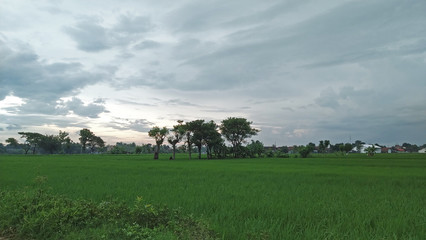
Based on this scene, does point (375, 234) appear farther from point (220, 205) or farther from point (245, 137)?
point (245, 137)

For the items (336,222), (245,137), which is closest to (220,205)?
(336,222)

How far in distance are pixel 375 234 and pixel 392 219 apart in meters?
A: 1.31

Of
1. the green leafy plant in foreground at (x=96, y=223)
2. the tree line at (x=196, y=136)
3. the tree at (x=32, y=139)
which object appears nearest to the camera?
the green leafy plant in foreground at (x=96, y=223)

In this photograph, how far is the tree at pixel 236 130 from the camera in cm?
6228

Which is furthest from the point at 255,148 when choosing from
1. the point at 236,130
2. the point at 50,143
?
the point at 50,143

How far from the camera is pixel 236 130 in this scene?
62219 mm

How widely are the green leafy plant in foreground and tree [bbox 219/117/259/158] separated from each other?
56.2 meters

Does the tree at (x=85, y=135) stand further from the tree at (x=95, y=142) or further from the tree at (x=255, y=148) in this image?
the tree at (x=255, y=148)

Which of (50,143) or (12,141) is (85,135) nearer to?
(50,143)

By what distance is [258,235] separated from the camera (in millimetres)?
4754

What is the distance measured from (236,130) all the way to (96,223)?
57210 millimetres

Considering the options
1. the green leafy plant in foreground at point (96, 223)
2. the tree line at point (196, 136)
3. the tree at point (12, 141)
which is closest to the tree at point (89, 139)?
the tree at point (12, 141)

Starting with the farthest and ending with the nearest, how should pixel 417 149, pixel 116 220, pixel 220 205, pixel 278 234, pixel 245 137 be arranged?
pixel 417 149 → pixel 245 137 → pixel 220 205 → pixel 116 220 → pixel 278 234

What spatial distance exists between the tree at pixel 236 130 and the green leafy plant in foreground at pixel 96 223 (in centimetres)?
5619
